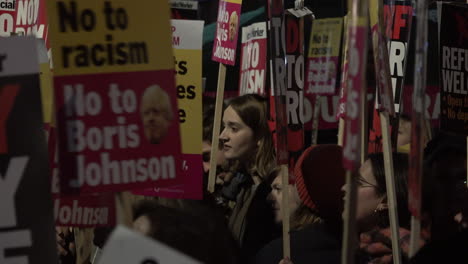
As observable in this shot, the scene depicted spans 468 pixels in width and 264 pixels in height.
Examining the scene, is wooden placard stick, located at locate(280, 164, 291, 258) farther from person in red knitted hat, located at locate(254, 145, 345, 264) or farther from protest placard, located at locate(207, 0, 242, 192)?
protest placard, located at locate(207, 0, 242, 192)

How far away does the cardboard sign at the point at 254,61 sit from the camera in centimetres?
708

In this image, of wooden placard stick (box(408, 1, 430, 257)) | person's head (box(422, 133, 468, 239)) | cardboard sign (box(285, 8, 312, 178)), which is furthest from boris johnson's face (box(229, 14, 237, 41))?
wooden placard stick (box(408, 1, 430, 257))

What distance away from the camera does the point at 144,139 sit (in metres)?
3.23

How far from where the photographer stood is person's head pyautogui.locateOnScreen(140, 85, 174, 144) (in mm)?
3232

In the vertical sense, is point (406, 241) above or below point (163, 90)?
below

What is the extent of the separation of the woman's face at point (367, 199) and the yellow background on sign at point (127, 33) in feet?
5.20

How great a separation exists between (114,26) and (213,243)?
74cm

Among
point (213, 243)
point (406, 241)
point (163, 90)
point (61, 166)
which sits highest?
point (163, 90)

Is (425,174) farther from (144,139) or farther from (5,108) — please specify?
(5,108)

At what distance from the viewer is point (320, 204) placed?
15.0 ft

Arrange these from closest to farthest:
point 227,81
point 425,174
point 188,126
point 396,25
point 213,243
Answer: point 213,243, point 425,174, point 188,126, point 396,25, point 227,81

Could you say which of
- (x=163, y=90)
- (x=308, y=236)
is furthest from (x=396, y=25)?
(x=163, y=90)

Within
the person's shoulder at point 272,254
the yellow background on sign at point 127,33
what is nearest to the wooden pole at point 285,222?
the person's shoulder at point 272,254

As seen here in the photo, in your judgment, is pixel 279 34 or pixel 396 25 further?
pixel 396 25
